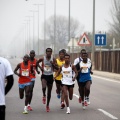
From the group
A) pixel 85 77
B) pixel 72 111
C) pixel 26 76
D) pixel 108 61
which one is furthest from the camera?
pixel 108 61

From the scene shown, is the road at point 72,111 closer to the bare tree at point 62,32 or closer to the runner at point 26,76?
the runner at point 26,76

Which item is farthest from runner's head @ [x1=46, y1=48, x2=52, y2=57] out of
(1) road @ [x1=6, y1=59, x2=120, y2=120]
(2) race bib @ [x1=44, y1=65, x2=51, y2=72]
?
(1) road @ [x1=6, y1=59, x2=120, y2=120]

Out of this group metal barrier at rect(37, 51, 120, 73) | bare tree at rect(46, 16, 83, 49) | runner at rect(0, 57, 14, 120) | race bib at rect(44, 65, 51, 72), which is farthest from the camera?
bare tree at rect(46, 16, 83, 49)

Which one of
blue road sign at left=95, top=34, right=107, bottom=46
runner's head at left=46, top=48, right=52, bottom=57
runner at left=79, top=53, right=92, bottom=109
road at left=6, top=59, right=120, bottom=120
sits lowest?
road at left=6, top=59, right=120, bottom=120

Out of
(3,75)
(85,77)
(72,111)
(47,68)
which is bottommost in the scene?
(72,111)

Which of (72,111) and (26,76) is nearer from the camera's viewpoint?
(26,76)

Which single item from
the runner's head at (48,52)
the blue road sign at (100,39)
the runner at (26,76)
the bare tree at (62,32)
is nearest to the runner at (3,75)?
the runner at (26,76)

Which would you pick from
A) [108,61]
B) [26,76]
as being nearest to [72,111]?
[26,76]

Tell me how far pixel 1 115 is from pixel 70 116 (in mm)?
4967

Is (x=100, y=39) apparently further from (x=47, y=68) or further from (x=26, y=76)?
(x=26, y=76)

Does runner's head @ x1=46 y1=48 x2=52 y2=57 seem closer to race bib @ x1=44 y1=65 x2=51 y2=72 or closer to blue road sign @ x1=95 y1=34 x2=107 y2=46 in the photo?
race bib @ x1=44 y1=65 x2=51 y2=72

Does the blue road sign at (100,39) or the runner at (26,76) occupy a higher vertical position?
the blue road sign at (100,39)

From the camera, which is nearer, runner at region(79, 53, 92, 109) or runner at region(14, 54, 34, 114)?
runner at region(14, 54, 34, 114)

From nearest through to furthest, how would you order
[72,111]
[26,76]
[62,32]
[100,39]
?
1. [26,76]
2. [72,111]
3. [100,39]
4. [62,32]
